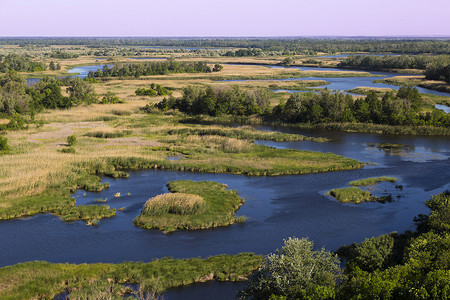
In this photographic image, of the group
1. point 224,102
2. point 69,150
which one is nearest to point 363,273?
point 69,150

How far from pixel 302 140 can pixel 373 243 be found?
42.0 m

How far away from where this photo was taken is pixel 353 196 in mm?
45438

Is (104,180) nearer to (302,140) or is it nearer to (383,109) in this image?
(302,140)

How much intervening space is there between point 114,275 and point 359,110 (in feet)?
206

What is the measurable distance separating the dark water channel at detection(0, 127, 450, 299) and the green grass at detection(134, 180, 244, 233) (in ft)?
2.80

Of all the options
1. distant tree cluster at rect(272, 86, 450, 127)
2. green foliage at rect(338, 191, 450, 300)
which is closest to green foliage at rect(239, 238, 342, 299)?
green foliage at rect(338, 191, 450, 300)

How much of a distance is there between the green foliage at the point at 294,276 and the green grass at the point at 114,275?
5361 mm

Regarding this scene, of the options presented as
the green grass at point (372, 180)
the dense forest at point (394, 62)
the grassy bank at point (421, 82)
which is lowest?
the green grass at point (372, 180)

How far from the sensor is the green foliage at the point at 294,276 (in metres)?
23.3

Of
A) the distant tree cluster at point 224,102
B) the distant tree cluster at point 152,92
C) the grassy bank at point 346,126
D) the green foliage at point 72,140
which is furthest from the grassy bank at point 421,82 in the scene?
the green foliage at point 72,140

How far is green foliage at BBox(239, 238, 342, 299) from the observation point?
23.3 meters

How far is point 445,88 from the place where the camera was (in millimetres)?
121875

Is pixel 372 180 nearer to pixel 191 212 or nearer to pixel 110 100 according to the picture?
pixel 191 212

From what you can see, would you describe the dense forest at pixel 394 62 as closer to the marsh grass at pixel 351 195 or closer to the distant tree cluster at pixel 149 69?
the distant tree cluster at pixel 149 69
